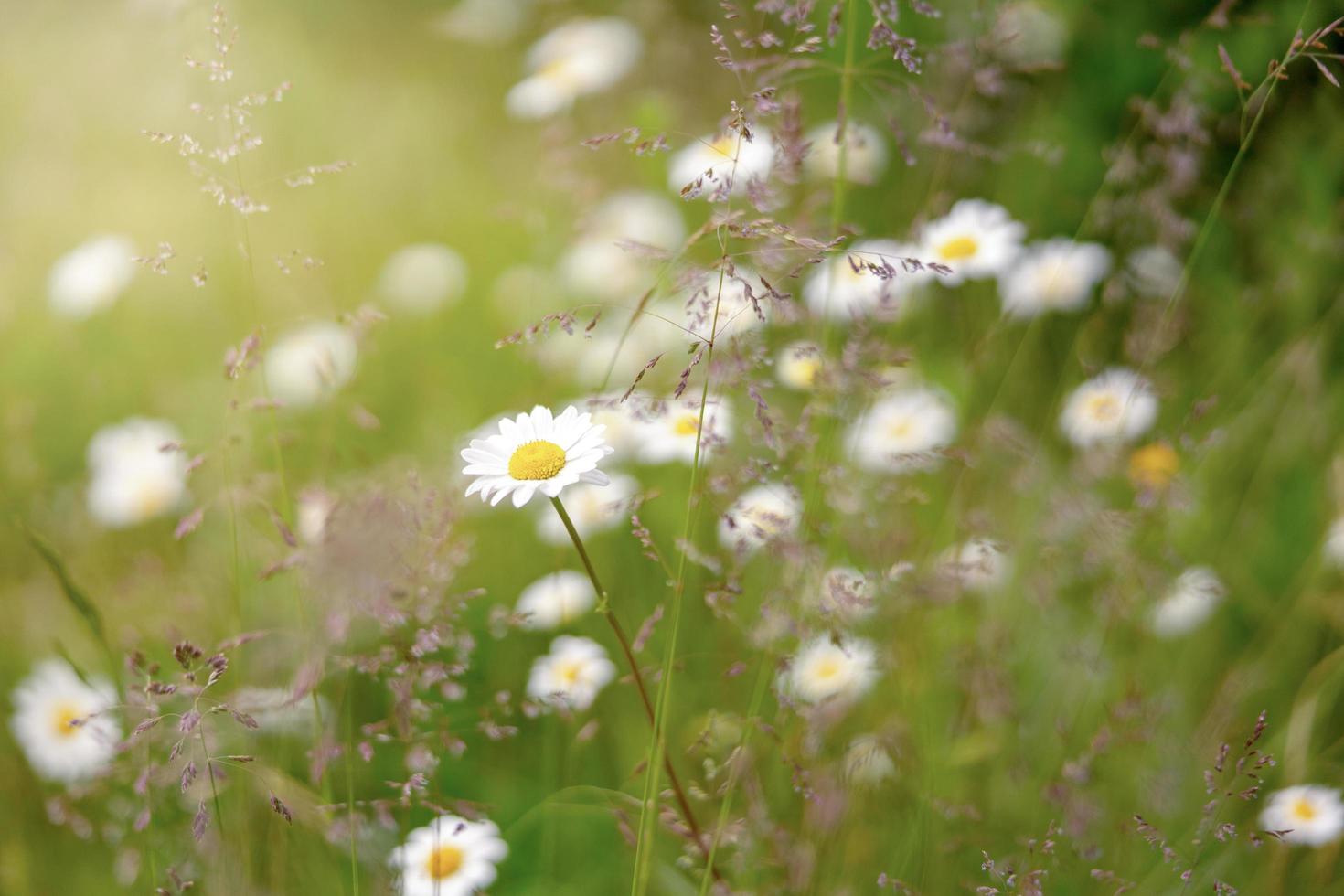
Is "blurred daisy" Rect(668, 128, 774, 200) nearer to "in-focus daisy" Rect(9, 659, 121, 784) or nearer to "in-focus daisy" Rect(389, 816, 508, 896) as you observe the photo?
"in-focus daisy" Rect(389, 816, 508, 896)

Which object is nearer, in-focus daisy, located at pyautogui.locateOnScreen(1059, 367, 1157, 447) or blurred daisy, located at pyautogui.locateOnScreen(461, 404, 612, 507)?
blurred daisy, located at pyautogui.locateOnScreen(461, 404, 612, 507)

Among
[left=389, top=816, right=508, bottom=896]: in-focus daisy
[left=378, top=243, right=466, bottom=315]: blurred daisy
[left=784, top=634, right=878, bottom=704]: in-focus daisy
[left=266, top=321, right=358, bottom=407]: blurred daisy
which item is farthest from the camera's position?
[left=378, top=243, right=466, bottom=315]: blurred daisy

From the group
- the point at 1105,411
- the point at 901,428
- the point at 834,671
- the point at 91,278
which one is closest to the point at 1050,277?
the point at 1105,411

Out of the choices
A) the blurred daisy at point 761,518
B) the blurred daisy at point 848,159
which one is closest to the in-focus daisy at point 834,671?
the blurred daisy at point 761,518

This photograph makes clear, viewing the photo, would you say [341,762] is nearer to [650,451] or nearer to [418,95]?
[650,451]

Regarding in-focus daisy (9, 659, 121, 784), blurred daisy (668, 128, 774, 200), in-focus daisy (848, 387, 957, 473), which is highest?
blurred daisy (668, 128, 774, 200)

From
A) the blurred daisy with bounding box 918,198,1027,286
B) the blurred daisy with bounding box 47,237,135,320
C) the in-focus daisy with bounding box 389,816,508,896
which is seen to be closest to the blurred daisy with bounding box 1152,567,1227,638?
the blurred daisy with bounding box 918,198,1027,286

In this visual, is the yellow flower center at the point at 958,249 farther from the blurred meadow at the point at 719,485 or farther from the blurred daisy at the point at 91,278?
the blurred daisy at the point at 91,278
